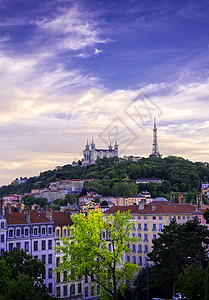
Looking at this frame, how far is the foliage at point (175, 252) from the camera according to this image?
48.0m

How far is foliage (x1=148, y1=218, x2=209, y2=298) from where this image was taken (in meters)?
48.0

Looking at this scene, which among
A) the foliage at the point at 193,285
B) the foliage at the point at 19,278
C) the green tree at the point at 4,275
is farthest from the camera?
the green tree at the point at 4,275

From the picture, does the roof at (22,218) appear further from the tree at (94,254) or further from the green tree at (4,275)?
the tree at (94,254)

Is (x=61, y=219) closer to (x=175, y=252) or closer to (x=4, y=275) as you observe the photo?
(x=175, y=252)

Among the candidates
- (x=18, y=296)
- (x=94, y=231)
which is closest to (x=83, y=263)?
(x=94, y=231)

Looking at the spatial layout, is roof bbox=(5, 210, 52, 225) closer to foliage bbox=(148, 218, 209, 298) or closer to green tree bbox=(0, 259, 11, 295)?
green tree bbox=(0, 259, 11, 295)

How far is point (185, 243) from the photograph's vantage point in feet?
168

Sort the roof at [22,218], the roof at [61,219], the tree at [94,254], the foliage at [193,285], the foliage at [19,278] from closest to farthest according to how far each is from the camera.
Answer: the foliage at [193,285] → the tree at [94,254] → the foliage at [19,278] → the roof at [22,218] → the roof at [61,219]

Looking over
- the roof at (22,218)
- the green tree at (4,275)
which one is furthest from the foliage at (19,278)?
the roof at (22,218)

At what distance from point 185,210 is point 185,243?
28819 mm

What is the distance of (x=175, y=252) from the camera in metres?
48.8

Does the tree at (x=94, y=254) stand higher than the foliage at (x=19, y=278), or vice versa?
the tree at (x=94, y=254)

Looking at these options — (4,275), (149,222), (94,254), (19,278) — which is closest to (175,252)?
(94,254)

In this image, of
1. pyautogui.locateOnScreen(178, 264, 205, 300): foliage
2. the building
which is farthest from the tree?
the building
